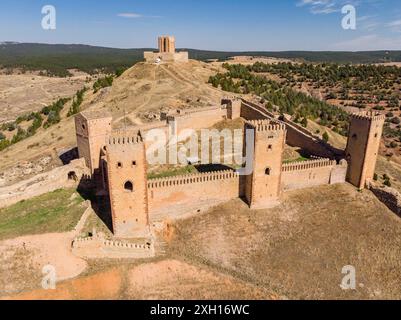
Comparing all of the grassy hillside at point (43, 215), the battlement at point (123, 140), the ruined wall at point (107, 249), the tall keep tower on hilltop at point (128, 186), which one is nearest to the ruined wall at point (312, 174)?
the tall keep tower on hilltop at point (128, 186)

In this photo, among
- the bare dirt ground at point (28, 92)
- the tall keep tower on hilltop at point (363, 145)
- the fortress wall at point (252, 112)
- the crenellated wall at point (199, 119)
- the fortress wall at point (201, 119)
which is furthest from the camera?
the bare dirt ground at point (28, 92)

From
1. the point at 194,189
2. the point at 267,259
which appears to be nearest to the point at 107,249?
the point at 194,189

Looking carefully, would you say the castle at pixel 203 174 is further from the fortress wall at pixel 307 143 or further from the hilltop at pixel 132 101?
the hilltop at pixel 132 101

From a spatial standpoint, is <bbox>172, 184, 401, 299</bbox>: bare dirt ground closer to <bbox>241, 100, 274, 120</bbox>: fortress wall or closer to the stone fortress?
the stone fortress

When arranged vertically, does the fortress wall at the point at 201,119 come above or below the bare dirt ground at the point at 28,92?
above

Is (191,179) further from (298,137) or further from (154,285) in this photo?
(298,137)
